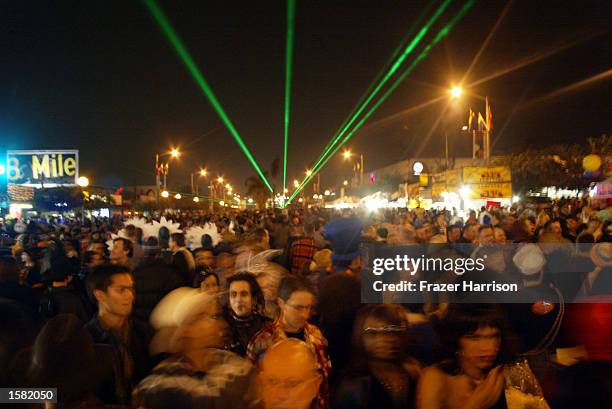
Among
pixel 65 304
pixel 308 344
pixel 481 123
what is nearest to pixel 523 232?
pixel 308 344

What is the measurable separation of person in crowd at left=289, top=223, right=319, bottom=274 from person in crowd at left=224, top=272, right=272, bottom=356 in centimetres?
329

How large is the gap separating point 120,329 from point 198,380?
1674 mm

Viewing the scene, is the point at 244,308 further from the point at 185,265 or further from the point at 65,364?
the point at 185,265

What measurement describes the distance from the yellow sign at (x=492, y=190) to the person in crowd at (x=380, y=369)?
1486 centimetres

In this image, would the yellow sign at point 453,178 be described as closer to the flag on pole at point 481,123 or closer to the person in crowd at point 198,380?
the flag on pole at point 481,123

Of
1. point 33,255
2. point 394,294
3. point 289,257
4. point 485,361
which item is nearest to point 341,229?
point 394,294

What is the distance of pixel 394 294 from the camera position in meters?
4.70

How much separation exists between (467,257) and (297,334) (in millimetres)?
2444

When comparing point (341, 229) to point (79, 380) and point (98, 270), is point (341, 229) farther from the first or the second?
point (79, 380)

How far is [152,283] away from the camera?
5125 mm

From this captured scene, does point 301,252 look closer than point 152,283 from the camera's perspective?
No

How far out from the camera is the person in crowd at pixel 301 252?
291 inches

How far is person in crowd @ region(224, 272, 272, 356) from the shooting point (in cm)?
371

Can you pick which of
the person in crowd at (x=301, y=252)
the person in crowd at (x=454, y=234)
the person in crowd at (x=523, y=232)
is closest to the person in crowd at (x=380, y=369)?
the person in crowd at (x=301, y=252)
